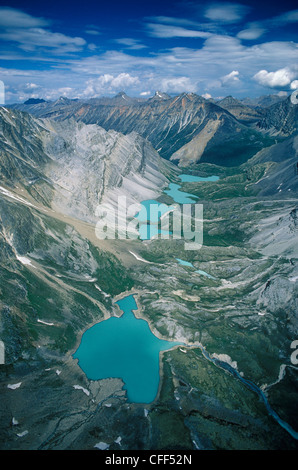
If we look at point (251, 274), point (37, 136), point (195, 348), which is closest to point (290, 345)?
point (195, 348)

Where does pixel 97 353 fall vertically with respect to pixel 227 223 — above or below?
below

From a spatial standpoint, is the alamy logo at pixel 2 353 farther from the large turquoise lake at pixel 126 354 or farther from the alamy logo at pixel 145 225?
the alamy logo at pixel 145 225

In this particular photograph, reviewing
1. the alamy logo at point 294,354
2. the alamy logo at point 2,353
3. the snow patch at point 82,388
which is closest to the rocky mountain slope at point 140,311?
the snow patch at point 82,388

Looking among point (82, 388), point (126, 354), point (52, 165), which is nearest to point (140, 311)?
point (126, 354)

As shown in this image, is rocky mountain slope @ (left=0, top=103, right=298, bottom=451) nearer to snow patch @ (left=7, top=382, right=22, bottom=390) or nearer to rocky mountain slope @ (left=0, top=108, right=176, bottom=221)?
snow patch @ (left=7, top=382, right=22, bottom=390)

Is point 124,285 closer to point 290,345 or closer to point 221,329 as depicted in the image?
point 221,329
